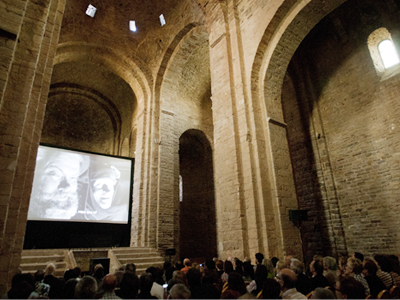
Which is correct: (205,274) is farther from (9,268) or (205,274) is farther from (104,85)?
(104,85)

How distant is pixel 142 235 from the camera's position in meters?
11.2

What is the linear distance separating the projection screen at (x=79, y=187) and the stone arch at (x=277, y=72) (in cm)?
762

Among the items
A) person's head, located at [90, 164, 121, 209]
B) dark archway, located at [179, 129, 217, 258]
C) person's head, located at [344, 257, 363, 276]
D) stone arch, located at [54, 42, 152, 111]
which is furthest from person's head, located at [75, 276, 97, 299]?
dark archway, located at [179, 129, 217, 258]

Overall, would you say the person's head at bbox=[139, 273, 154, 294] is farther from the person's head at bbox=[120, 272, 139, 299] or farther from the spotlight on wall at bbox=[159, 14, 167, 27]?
the spotlight on wall at bbox=[159, 14, 167, 27]

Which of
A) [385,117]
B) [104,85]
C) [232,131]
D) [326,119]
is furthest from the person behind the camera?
[104,85]

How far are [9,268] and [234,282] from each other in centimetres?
408

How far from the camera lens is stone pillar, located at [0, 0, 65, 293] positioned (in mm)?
4375

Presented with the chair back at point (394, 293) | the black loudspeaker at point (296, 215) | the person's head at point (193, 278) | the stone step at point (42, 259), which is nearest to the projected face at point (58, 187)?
the stone step at point (42, 259)

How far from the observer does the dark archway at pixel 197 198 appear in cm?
1428

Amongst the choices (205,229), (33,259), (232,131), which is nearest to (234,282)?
(232,131)

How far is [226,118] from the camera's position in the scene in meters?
8.23

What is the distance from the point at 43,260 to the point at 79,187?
374 centimetres

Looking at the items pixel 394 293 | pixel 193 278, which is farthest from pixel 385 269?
pixel 193 278

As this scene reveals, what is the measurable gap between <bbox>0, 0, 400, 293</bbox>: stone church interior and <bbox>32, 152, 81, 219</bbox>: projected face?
111 centimetres
